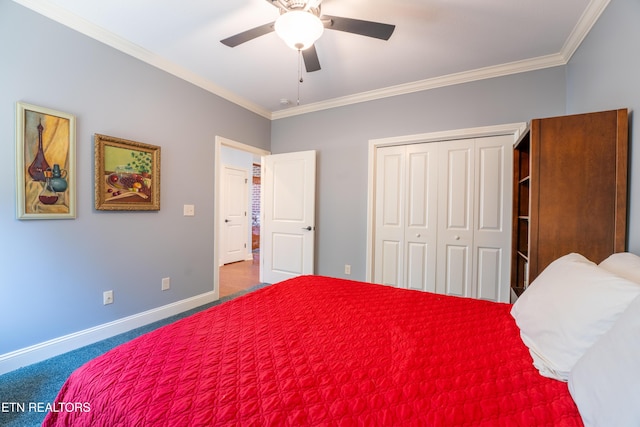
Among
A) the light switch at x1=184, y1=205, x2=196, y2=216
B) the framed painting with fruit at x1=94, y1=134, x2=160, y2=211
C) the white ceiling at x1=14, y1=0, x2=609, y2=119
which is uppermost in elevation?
the white ceiling at x1=14, y1=0, x2=609, y2=119

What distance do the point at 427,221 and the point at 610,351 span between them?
2442 mm

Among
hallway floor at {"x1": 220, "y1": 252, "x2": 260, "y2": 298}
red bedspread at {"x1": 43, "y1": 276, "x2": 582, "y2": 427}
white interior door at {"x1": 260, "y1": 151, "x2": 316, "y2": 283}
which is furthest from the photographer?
hallway floor at {"x1": 220, "y1": 252, "x2": 260, "y2": 298}

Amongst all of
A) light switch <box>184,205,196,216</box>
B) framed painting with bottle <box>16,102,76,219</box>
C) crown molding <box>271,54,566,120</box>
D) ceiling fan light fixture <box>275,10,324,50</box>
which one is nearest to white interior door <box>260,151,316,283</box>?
crown molding <box>271,54,566,120</box>

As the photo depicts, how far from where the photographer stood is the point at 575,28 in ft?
6.79

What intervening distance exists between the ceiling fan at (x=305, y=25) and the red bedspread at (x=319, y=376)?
1561 mm

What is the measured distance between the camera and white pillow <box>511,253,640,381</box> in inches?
32.5

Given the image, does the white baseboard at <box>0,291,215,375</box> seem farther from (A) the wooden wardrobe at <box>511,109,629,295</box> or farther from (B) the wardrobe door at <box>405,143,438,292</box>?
(A) the wooden wardrobe at <box>511,109,629,295</box>

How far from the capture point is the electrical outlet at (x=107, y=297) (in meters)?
2.28

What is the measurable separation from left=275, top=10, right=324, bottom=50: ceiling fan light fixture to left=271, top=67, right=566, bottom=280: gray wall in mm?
1915

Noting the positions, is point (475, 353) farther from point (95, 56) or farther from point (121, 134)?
point (95, 56)

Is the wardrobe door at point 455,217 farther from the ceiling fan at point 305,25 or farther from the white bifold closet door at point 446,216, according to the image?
the ceiling fan at point 305,25

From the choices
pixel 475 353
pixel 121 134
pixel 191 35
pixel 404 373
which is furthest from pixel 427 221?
pixel 121 134

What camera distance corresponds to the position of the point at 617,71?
1635 millimetres

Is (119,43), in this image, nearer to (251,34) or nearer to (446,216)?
(251,34)
